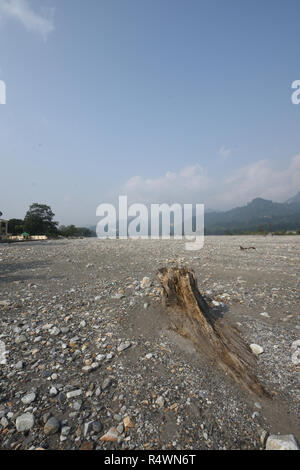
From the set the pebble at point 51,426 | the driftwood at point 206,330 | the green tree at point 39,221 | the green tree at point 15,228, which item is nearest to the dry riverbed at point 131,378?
the pebble at point 51,426

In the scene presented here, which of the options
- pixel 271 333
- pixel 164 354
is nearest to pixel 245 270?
pixel 271 333

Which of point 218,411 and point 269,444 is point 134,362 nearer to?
point 218,411

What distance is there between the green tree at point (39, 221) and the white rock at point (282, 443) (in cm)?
6273

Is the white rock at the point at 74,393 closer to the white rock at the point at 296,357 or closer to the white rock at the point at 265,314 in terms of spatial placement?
the white rock at the point at 296,357

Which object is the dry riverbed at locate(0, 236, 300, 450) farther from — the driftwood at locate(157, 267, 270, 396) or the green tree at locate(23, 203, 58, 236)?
the green tree at locate(23, 203, 58, 236)

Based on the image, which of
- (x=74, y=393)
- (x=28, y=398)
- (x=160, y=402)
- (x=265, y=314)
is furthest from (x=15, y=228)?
(x=160, y=402)

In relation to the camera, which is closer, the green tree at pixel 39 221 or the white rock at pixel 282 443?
the white rock at pixel 282 443

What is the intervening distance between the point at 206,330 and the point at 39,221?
63.4 m

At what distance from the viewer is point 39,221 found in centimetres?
5750

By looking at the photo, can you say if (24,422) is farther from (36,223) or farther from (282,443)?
(36,223)

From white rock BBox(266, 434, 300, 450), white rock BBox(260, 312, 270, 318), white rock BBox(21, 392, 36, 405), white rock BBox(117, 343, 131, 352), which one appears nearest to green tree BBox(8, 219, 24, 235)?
white rock BBox(117, 343, 131, 352)

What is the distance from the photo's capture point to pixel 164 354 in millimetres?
3346

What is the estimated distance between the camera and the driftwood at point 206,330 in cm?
300
